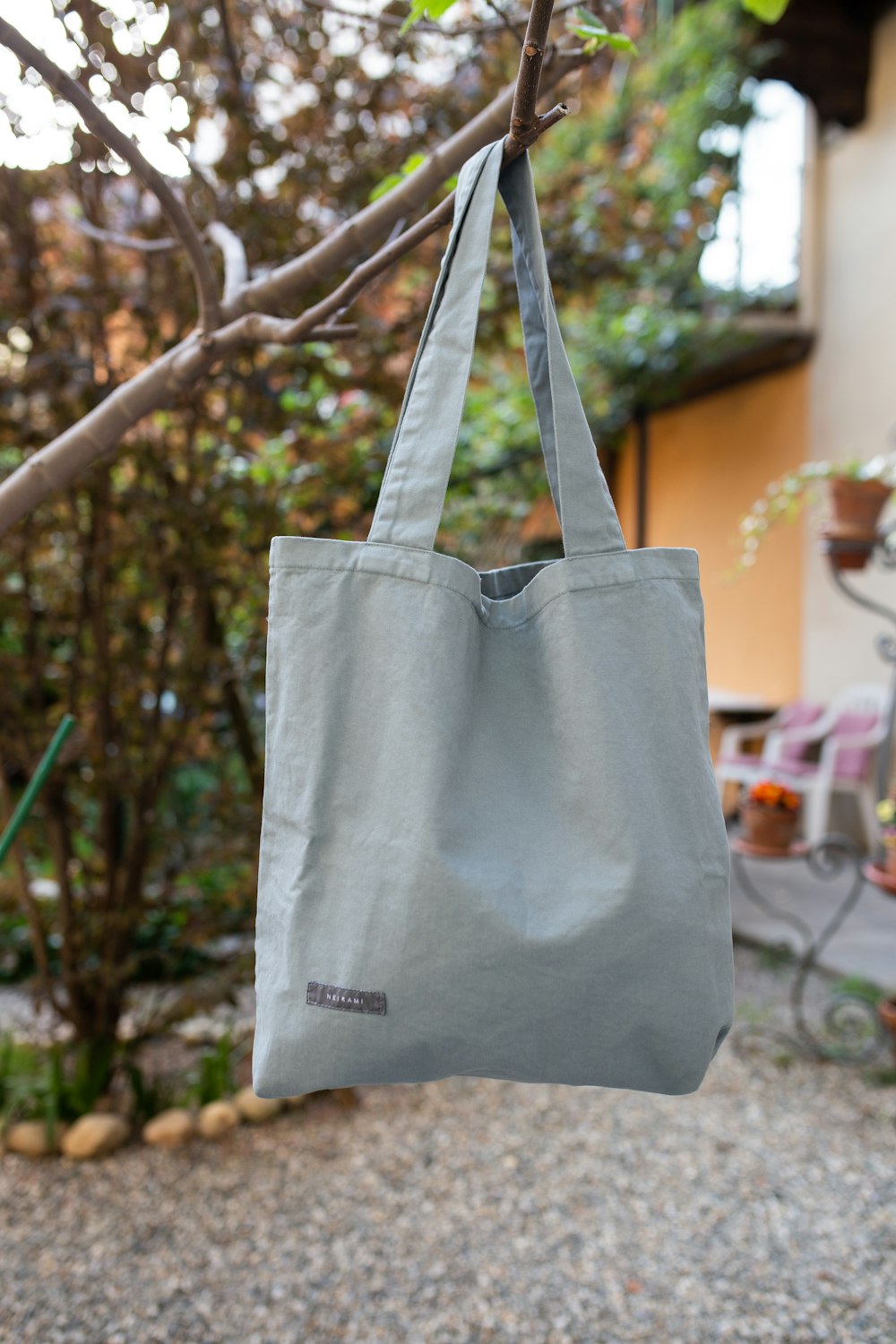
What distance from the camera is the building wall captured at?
6.32 meters

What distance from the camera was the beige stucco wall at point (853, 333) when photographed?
18.0ft

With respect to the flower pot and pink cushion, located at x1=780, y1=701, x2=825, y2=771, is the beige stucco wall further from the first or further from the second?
the flower pot

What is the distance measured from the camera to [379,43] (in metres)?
2.45

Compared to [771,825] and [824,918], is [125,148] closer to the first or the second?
[771,825]

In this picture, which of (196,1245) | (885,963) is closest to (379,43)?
(196,1245)

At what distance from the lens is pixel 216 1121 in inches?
94.1

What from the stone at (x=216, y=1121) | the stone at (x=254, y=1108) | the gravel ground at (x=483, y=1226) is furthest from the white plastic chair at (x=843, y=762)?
the stone at (x=216, y=1121)

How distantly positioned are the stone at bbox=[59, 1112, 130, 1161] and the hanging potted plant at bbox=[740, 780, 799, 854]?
193cm

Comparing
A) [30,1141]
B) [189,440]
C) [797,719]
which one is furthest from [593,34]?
[797,719]

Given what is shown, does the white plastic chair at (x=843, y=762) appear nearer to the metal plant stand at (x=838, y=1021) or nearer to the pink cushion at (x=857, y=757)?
A: the pink cushion at (x=857, y=757)

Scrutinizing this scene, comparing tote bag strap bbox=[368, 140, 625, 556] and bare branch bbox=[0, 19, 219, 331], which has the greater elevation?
bare branch bbox=[0, 19, 219, 331]

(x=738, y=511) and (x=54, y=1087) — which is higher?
(x=738, y=511)

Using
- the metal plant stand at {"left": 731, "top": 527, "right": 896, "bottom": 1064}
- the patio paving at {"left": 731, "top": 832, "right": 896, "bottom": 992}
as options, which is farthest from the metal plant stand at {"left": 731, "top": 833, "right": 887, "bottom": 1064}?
the patio paving at {"left": 731, "top": 832, "right": 896, "bottom": 992}

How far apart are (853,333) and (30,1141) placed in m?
5.72
